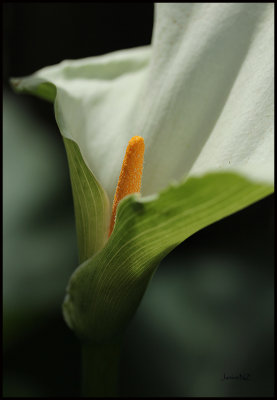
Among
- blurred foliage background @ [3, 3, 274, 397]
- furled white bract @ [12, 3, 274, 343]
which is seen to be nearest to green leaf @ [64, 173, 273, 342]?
furled white bract @ [12, 3, 274, 343]

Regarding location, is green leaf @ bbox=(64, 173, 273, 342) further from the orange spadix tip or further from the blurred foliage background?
the blurred foliage background

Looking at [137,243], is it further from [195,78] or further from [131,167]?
[195,78]

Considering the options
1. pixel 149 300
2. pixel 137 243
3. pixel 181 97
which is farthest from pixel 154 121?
pixel 149 300

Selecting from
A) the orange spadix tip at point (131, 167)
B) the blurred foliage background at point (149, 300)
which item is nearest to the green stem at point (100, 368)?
the orange spadix tip at point (131, 167)

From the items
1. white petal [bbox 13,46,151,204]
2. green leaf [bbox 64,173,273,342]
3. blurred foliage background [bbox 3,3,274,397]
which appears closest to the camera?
green leaf [bbox 64,173,273,342]

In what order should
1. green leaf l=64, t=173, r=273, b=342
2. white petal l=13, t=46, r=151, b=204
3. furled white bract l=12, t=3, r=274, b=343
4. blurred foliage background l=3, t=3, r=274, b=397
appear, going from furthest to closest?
blurred foliage background l=3, t=3, r=274, b=397 → white petal l=13, t=46, r=151, b=204 → furled white bract l=12, t=3, r=274, b=343 → green leaf l=64, t=173, r=273, b=342

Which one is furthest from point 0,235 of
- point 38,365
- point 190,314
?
point 190,314

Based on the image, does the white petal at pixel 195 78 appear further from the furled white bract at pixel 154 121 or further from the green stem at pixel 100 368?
the green stem at pixel 100 368
